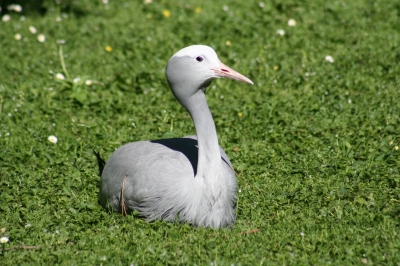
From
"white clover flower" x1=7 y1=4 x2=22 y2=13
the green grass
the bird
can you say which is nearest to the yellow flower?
the green grass

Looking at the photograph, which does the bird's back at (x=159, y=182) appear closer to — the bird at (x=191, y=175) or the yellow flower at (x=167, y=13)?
the bird at (x=191, y=175)

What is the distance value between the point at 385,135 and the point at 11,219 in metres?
3.31

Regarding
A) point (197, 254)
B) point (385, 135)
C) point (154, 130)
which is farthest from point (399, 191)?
point (154, 130)

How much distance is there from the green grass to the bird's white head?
980mm

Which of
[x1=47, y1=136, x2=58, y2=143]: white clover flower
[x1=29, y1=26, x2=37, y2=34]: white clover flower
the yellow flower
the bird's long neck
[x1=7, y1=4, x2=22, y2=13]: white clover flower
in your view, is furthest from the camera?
the yellow flower

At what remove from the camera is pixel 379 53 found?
707cm

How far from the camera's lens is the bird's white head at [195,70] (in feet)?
13.7

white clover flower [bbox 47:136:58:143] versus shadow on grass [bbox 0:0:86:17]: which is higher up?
white clover flower [bbox 47:136:58:143]

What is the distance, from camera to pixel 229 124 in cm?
604

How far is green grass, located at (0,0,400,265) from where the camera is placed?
4.04 meters

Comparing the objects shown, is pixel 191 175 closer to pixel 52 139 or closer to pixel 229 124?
pixel 229 124

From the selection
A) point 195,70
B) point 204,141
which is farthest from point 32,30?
point 204,141

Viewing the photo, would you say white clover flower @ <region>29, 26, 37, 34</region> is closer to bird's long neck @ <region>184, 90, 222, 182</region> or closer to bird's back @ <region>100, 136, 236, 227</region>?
bird's back @ <region>100, 136, 236, 227</region>

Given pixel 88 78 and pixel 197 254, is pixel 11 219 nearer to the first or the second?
pixel 197 254
